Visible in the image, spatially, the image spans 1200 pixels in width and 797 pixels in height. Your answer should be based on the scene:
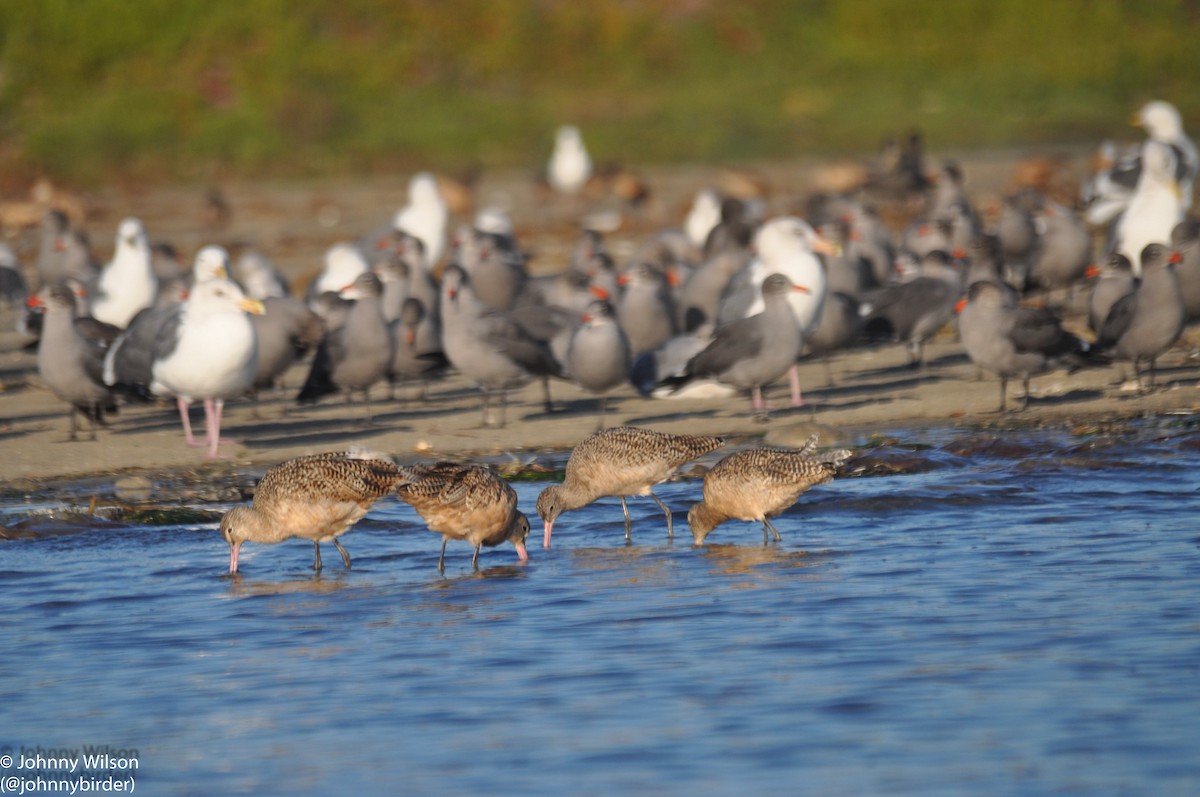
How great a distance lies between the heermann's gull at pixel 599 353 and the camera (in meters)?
13.5

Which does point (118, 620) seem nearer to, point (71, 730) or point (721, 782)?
point (71, 730)

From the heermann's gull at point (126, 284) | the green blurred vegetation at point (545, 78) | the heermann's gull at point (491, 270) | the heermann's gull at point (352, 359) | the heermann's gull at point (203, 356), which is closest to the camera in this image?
the heermann's gull at point (203, 356)

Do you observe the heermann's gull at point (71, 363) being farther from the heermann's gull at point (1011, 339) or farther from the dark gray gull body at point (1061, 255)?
the dark gray gull body at point (1061, 255)

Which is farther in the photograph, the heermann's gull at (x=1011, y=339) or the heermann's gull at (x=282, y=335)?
the heermann's gull at (x=282, y=335)

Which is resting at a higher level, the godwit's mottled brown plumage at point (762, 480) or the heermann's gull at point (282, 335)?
the heermann's gull at point (282, 335)

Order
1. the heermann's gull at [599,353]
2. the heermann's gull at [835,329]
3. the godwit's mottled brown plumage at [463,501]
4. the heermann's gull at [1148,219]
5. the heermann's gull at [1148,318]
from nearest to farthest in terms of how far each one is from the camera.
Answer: the godwit's mottled brown plumage at [463,501], the heermann's gull at [1148,318], the heermann's gull at [599,353], the heermann's gull at [835,329], the heermann's gull at [1148,219]

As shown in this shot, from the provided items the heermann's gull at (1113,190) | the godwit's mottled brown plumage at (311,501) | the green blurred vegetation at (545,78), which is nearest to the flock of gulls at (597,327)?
the godwit's mottled brown plumage at (311,501)

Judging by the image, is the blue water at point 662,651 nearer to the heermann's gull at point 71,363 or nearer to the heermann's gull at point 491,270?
the heermann's gull at point 71,363

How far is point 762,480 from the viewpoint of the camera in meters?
9.87

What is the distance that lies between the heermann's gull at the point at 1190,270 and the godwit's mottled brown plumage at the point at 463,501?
739cm

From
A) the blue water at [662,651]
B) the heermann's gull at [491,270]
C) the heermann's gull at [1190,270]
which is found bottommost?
the blue water at [662,651]

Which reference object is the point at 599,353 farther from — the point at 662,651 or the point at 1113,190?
the point at 1113,190

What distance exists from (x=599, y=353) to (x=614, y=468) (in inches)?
129

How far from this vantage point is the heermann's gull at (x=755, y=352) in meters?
13.5
